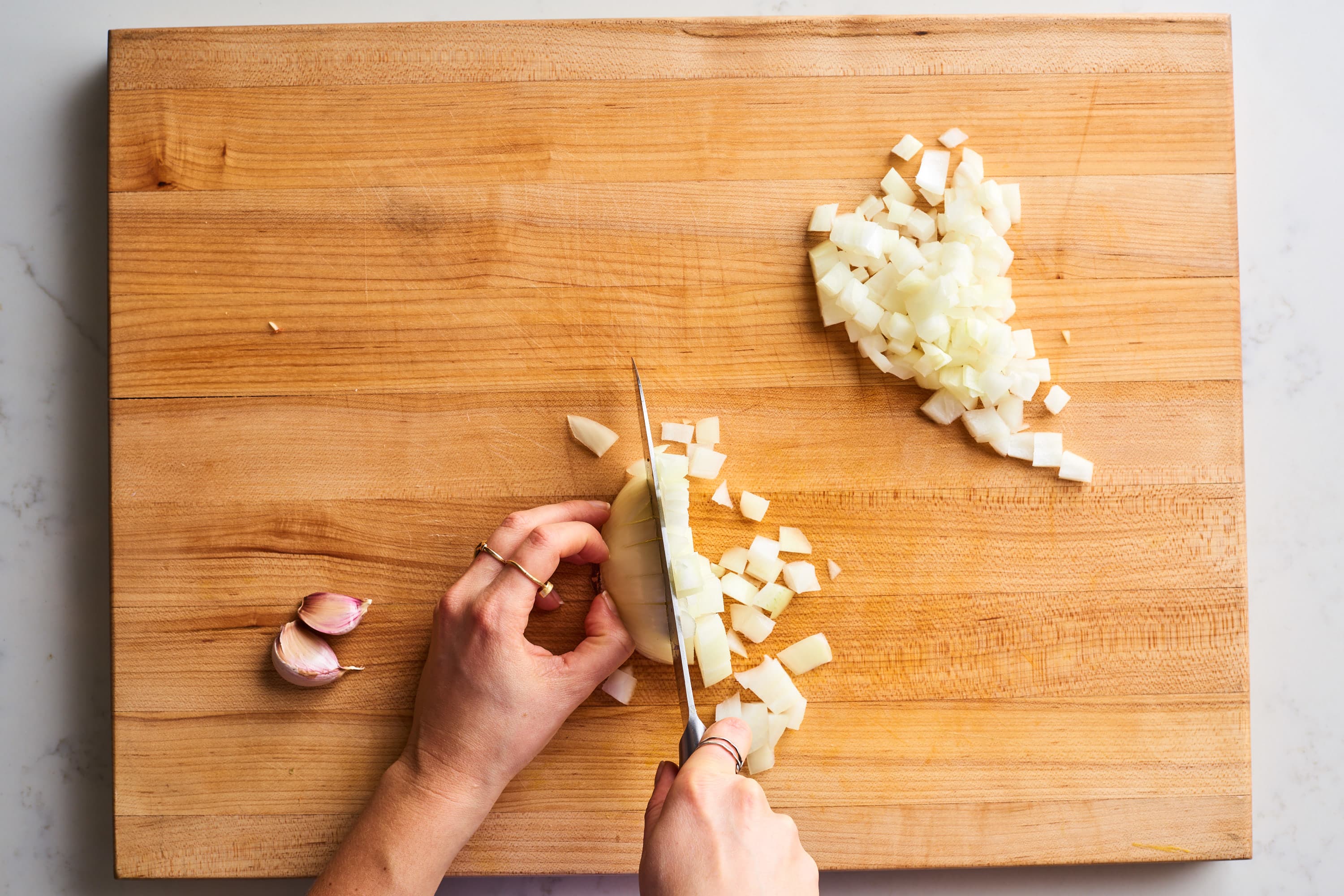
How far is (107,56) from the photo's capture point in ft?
4.33

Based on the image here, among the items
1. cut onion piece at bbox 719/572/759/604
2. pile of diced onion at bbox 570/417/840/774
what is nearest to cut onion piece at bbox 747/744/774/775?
pile of diced onion at bbox 570/417/840/774

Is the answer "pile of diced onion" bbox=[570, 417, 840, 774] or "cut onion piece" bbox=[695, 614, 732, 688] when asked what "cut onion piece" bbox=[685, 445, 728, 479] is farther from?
"cut onion piece" bbox=[695, 614, 732, 688]

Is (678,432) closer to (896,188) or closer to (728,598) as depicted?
(728,598)

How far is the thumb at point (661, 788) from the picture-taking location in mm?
980

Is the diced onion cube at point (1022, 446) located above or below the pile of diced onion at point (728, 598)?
above

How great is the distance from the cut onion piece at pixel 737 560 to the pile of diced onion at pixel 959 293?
343mm

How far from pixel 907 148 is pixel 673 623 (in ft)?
2.52

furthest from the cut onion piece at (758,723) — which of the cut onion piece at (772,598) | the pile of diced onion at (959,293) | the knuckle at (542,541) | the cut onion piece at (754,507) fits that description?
the pile of diced onion at (959,293)

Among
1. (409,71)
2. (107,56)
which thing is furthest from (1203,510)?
(107,56)

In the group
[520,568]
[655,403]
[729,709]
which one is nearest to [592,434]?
[655,403]

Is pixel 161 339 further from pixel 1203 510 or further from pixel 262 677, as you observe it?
pixel 1203 510

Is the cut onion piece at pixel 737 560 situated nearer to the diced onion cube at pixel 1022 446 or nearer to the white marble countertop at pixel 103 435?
the diced onion cube at pixel 1022 446

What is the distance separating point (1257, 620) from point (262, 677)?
157 centimetres

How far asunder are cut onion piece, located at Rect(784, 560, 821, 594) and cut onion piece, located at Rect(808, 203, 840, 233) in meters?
0.50
